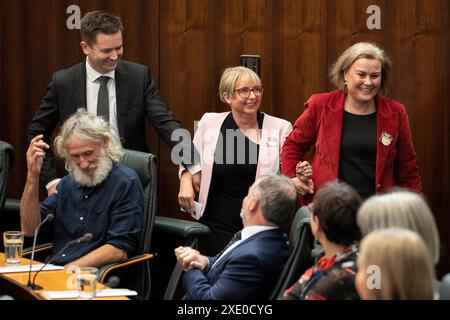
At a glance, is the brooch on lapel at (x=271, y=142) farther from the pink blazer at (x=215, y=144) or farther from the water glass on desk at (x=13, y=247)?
the water glass on desk at (x=13, y=247)

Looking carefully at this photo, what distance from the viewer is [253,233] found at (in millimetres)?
3449

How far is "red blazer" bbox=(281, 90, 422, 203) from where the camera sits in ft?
13.9

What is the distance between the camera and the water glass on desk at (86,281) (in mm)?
3193

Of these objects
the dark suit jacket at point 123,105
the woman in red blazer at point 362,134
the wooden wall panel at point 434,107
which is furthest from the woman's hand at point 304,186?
the wooden wall panel at point 434,107

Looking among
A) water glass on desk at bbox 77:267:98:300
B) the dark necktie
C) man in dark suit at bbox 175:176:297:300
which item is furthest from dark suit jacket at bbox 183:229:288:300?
the dark necktie

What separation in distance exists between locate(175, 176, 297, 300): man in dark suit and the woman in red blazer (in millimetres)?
823

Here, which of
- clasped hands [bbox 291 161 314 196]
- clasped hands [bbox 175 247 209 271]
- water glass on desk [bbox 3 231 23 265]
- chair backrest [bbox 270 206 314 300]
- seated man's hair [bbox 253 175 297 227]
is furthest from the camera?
clasped hands [bbox 291 161 314 196]

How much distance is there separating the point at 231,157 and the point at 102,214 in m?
0.80

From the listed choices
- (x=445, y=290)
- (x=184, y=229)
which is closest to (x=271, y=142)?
(x=184, y=229)

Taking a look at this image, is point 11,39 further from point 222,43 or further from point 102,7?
point 222,43

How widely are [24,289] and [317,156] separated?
5.23 feet

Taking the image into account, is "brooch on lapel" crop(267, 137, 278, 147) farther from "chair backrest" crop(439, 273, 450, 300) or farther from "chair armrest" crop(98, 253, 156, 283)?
"chair backrest" crop(439, 273, 450, 300)

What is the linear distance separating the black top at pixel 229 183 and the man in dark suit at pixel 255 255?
97 centimetres

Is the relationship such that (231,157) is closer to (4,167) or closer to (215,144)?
(215,144)
